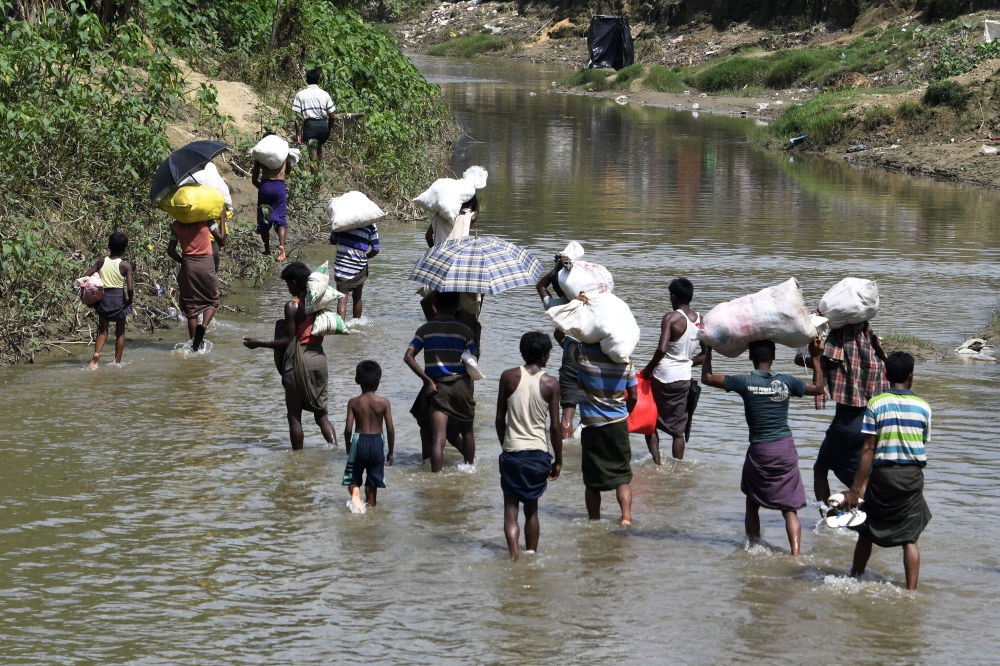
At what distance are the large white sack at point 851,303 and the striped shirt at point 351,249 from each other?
225 inches

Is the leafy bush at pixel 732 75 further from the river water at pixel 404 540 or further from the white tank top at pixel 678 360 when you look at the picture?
the white tank top at pixel 678 360

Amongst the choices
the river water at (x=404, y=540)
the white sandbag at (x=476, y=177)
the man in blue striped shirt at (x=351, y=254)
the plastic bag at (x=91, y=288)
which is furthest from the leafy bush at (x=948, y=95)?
the plastic bag at (x=91, y=288)

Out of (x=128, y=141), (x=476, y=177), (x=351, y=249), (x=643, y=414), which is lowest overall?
(x=643, y=414)

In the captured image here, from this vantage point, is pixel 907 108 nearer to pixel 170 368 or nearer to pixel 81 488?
pixel 170 368

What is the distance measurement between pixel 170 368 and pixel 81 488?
3048 mm

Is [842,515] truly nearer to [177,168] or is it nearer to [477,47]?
[177,168]

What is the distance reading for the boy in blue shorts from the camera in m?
7.53

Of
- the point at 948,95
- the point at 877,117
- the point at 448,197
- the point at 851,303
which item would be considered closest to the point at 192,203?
the point at 448,197

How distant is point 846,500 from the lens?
22.4 ft

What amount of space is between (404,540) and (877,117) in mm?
24579

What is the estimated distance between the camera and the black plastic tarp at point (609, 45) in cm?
5534

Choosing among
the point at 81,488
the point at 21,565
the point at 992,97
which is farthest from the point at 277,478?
the point at 992,97

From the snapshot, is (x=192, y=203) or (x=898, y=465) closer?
(x=898, y=465)

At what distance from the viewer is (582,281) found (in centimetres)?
820
